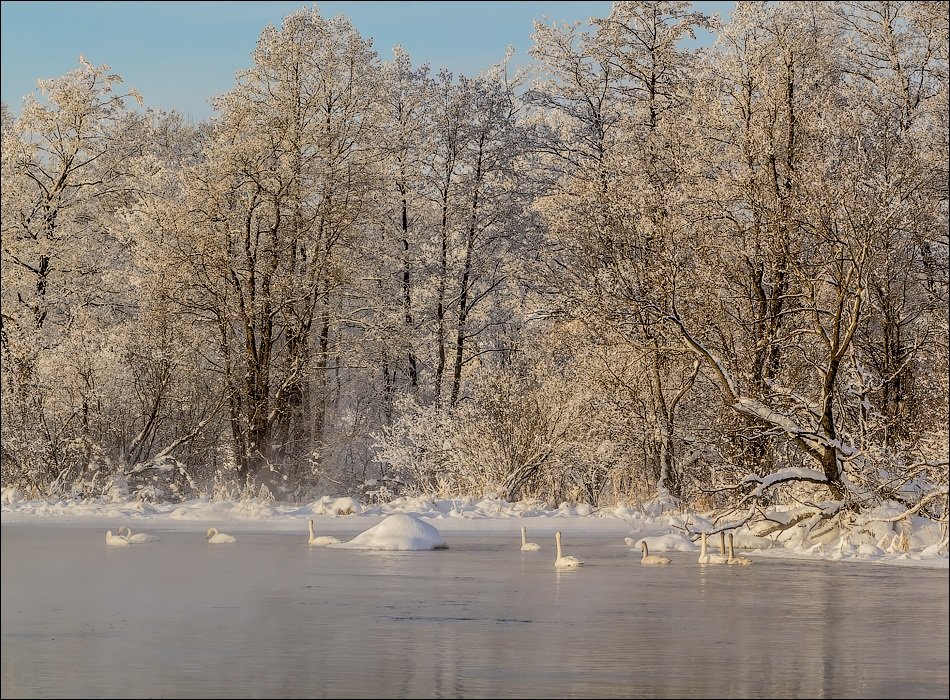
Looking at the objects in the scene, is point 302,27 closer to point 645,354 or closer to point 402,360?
point 402,360

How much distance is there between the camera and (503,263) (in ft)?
108

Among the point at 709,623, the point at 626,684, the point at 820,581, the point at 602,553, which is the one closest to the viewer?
the point at 626,684

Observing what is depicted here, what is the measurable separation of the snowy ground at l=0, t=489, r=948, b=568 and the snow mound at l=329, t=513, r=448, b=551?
2.1 inches

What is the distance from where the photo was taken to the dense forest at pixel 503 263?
22.9 m

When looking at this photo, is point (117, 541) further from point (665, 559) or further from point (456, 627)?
point (456, 627)

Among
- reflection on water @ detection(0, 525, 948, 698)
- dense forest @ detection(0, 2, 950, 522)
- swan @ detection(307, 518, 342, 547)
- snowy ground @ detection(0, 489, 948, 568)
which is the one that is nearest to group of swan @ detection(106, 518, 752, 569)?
swan @ detection(307, 518, 342, 547)

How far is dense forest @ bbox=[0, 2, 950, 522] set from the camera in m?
22.9

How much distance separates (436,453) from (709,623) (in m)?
16.9

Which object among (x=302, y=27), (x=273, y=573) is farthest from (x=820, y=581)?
(x=302, y=27)

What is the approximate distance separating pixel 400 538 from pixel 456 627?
781 centimetres

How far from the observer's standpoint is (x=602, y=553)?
59.5 feet

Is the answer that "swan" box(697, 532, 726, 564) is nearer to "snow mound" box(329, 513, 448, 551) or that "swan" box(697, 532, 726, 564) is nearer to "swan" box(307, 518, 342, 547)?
"snow mound" box(329, 513, 448, 551)

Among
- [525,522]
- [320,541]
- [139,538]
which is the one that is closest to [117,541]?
[139,538]

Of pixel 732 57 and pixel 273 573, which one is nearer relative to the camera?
pixel 273 573
